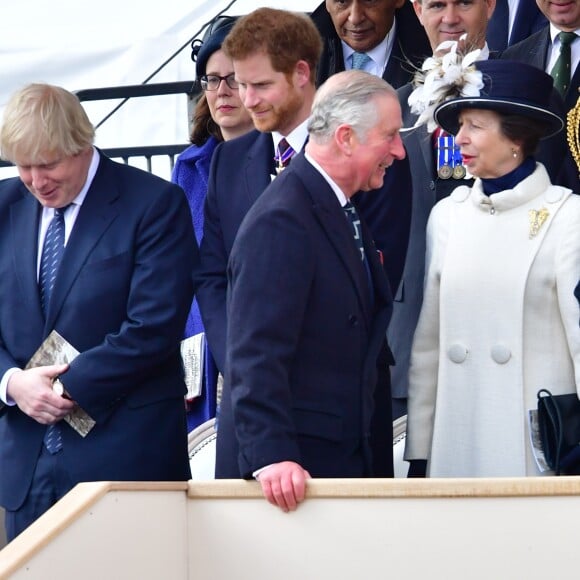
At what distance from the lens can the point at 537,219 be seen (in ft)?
13.6

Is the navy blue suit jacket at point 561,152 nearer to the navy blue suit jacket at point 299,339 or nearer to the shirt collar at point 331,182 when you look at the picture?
the shirt collar at point 331,182

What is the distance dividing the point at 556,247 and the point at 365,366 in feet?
2.22

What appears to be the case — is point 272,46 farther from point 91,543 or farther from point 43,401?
point 91,543

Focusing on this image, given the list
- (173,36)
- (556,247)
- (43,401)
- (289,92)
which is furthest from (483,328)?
(173,36)

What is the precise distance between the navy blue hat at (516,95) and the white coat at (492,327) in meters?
0.15

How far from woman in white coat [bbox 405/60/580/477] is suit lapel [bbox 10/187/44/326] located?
1100mm

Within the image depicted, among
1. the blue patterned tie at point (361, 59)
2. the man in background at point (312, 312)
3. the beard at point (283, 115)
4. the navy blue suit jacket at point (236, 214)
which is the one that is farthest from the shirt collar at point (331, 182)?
the blue patterned tie at point (361, 59)

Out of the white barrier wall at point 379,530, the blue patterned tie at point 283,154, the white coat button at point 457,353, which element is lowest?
the white barrier wall at point 379,530

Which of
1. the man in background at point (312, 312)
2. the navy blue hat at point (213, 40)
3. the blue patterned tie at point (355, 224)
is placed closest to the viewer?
the man in background at point (312, 312)

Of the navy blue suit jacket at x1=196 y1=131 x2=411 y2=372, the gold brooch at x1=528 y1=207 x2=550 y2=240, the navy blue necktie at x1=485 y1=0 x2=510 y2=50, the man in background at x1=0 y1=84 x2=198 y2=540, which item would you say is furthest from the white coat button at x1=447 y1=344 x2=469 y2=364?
the navy blue necktie at x1=485 y1=0 x2=510 y2=50

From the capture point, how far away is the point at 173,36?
6230mm

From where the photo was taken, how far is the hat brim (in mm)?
4176

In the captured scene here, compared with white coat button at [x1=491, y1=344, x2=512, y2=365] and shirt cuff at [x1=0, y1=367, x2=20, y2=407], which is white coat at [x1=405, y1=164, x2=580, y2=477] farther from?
shirt cuff at [x1=0, y1=367, x2=20, y2=407]

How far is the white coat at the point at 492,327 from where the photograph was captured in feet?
13.5
